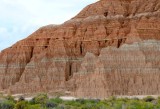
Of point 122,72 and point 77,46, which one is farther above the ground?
point 77,46

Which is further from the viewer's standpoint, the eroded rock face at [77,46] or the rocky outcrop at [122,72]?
the eroded rock face at [77,46]

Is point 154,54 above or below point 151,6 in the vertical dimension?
below

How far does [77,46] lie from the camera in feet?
427

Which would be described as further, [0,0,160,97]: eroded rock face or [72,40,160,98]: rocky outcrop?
[0,0,160,97]: eroded rock face

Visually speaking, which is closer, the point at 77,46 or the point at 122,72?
the point at 122,72

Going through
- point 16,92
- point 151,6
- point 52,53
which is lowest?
point 16,92

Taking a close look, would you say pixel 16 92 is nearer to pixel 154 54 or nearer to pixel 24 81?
pixel 24 81

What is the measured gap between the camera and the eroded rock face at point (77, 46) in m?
119

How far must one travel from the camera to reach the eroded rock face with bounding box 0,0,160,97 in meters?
119

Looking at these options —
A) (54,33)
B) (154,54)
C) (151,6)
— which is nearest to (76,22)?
(54,33)

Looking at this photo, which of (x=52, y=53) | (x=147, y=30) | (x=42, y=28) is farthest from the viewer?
(x=42, y=28)

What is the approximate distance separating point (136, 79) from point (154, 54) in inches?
279

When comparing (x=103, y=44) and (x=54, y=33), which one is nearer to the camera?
(x=103, y=44)

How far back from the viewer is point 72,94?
11244 cm
